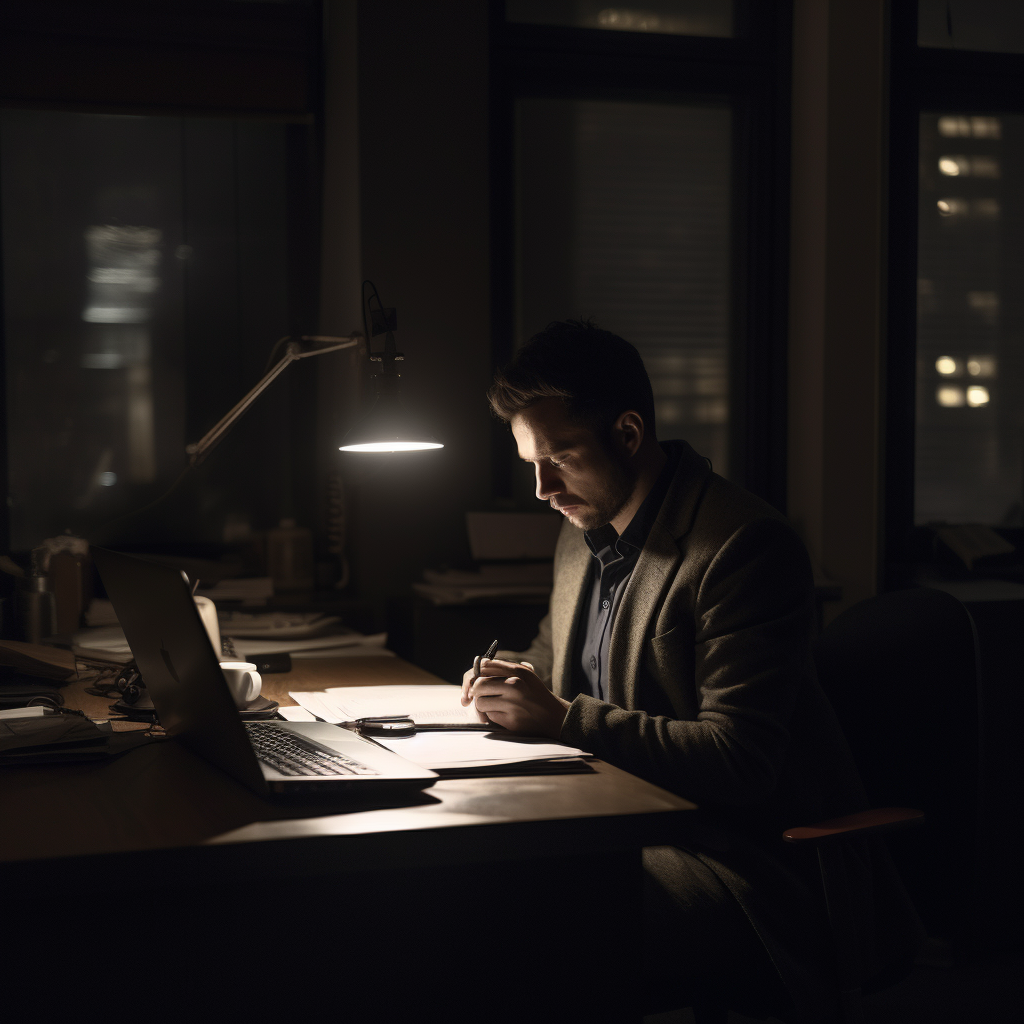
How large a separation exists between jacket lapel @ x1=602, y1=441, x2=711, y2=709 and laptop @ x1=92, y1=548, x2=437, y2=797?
1.37 feet

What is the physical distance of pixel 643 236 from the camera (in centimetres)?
306

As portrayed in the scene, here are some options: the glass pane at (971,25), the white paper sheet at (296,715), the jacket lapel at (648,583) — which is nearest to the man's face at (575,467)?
the jacket lapel at (648,583)

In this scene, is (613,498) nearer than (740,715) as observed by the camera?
No

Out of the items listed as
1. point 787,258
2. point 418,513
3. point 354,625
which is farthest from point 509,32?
point 354,625

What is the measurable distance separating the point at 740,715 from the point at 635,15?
2357 millimetres

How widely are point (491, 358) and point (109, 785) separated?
6.07 ft

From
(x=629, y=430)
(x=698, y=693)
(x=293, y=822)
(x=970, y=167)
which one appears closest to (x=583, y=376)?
(x=629, y=430)

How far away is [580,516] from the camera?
1678mm

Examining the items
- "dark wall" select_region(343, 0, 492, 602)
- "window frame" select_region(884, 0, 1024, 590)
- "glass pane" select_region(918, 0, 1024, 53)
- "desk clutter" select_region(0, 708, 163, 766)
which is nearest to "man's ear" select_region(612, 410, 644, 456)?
"desk clutter" select_region(0, 708, 163, 766)

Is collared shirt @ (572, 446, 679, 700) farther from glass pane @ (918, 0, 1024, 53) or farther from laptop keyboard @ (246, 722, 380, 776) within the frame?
glass pane @ (918, 0, 1024, 53)

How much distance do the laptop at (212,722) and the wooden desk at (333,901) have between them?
0.03 m

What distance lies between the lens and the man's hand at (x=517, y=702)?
54.4 inches

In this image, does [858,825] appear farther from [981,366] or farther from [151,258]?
[151,258]

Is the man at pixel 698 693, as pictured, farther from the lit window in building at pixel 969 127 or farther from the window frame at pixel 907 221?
the lit window in building at pixel 969 127
